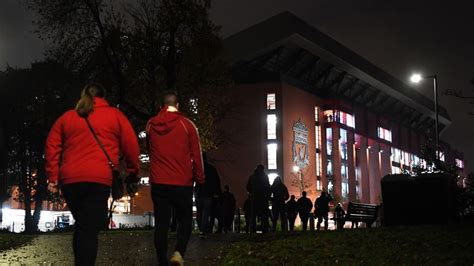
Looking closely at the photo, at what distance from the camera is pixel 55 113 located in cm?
3038

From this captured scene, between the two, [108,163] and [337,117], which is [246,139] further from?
[108,163]

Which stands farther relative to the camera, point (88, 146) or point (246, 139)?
point (246, 139)

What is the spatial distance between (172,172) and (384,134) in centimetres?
11144

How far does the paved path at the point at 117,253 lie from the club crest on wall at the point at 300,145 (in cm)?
6958

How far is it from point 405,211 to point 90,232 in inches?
444

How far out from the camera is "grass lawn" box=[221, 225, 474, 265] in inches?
328

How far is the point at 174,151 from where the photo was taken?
714 centimetres

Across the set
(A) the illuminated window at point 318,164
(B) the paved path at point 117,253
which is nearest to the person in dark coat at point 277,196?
(B) the paved path at point 117,253

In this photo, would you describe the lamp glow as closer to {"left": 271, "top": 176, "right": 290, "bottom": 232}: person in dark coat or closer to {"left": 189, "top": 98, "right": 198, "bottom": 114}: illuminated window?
{"left": 189, "top": 98, "right": 198, "bottom": 114}: illuminated window

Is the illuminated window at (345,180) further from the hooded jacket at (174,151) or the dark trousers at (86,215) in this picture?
the dark trousers at (86,215)

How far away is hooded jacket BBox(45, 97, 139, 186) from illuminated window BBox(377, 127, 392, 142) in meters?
109

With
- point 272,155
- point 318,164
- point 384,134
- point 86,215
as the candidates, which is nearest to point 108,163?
point 86,215

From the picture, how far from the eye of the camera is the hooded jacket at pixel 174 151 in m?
7.11

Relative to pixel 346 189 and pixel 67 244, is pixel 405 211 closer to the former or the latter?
pixel 67 244
